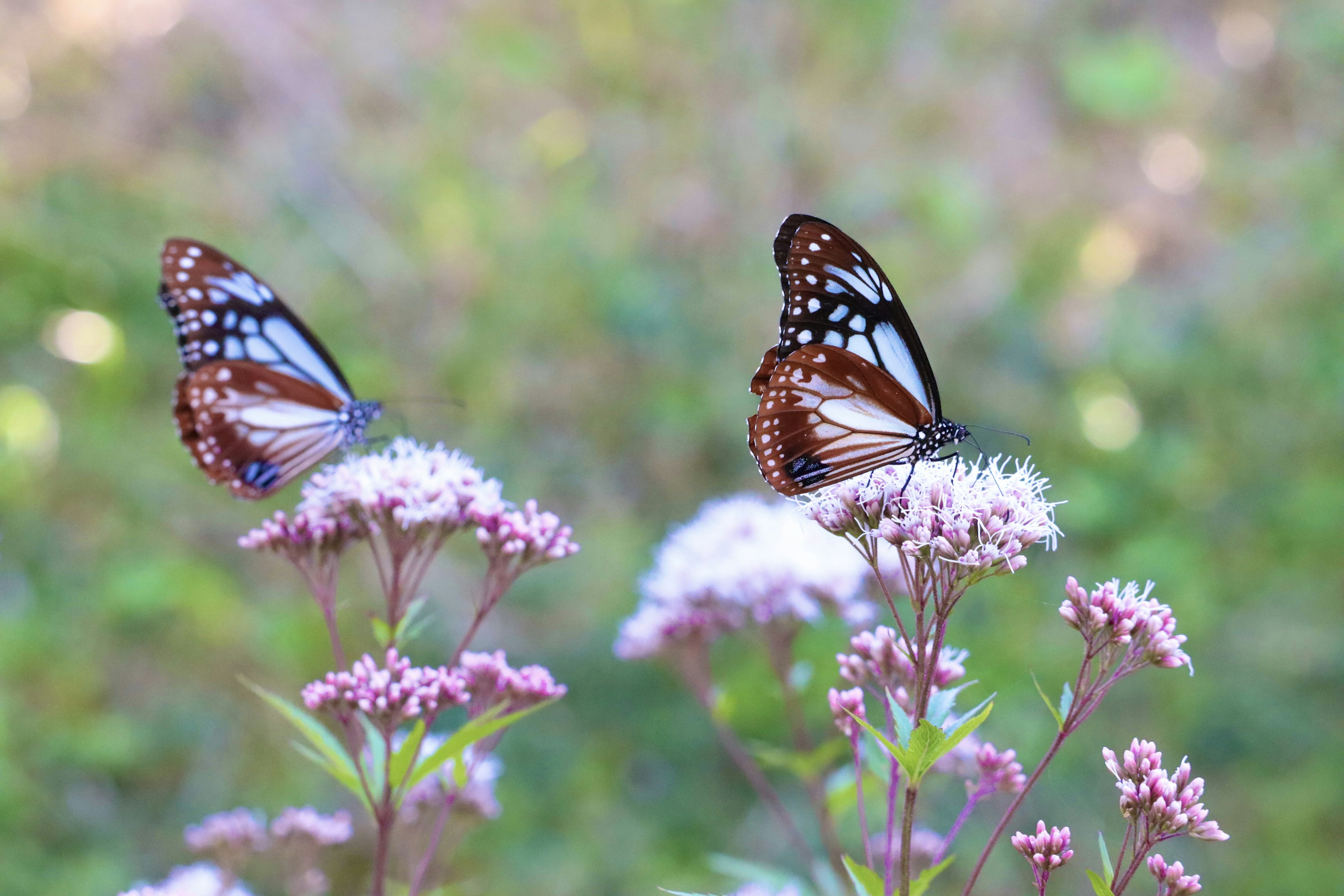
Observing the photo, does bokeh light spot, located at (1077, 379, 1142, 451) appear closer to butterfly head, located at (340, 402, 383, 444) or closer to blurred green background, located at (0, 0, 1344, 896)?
blurred green background, located at (0, 0, 1344, 896)

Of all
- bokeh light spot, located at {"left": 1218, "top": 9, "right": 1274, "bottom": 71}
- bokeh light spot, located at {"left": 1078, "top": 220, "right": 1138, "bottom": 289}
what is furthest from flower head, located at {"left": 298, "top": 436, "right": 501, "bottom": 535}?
bokeh light spot, located at {"left": 1218, "top": 9, "right": 1274, "bottom": 71}

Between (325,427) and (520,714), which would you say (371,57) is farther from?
(520,714)

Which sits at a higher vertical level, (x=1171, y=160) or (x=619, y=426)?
(x=1171, y=160)

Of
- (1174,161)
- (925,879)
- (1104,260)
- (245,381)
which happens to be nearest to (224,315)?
(245,381)

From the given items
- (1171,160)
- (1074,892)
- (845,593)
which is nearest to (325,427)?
(845,593)

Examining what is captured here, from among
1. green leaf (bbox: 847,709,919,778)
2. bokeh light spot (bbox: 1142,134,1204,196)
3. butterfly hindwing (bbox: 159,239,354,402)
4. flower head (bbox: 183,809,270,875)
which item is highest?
bokeh light spot (bbox: 1142,134,1204,196)

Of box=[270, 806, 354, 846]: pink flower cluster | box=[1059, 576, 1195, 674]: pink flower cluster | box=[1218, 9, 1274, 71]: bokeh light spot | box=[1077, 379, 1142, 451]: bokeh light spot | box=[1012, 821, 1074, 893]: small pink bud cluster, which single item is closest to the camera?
box=[1012, 821, 1074, 893]: small pink bud cluster

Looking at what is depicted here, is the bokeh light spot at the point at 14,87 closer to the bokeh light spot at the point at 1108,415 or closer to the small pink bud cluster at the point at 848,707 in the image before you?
the bokeh light spot at the point at 1108,415

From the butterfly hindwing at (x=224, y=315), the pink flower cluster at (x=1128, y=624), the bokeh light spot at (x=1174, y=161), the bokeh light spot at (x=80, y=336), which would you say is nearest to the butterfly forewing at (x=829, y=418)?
the pink flower cluster at (x=1128, y=624)
